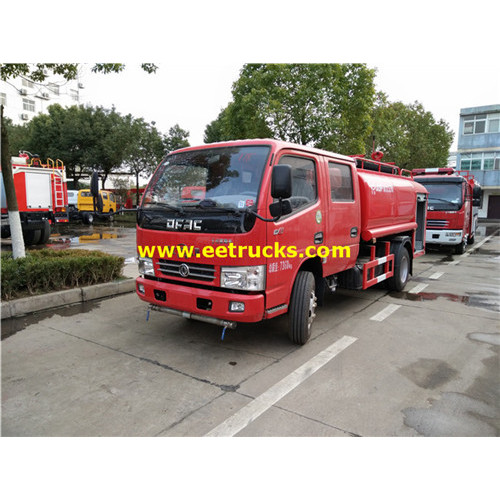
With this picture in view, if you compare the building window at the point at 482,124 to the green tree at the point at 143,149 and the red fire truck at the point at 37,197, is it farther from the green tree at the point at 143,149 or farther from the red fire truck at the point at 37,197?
the red fire truck at the point at 37,197

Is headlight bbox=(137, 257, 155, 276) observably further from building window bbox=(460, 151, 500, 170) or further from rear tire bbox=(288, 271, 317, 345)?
building window bbox=(460, 151, 500, 170)

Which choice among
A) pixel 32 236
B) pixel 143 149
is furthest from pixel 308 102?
pixel 143 149

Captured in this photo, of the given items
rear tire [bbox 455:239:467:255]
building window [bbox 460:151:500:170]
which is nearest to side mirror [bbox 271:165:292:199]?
rear tire [bbox 455:239:467:255]

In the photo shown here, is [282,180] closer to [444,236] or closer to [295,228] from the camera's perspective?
[295,228]

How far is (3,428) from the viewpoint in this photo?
116 inches

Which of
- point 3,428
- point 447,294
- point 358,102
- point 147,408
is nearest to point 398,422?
point 147,408

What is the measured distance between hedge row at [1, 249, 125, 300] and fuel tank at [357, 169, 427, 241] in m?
4.21

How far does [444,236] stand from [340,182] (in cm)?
835

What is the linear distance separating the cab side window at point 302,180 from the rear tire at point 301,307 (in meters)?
0.80

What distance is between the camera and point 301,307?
4305 millimetres

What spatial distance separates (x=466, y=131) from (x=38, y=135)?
3515 cm

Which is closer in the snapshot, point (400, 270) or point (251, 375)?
point (251, 375)

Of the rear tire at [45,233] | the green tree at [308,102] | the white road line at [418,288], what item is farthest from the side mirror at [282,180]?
the green tree at [308,102]

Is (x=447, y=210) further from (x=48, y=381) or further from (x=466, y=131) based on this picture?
(x=466, y=131)
